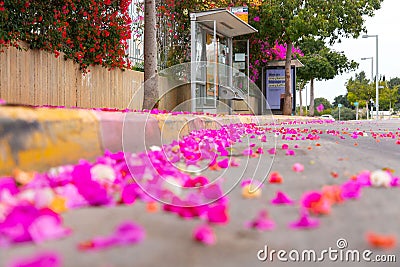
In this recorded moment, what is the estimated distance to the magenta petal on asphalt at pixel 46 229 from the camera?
1.39m

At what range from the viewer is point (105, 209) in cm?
180

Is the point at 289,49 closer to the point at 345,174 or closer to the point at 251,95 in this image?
the point at 251,95

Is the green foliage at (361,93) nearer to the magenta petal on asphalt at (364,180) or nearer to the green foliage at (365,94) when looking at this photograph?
the green foliage at (365,94)

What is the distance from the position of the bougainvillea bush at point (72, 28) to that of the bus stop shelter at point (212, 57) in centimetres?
192

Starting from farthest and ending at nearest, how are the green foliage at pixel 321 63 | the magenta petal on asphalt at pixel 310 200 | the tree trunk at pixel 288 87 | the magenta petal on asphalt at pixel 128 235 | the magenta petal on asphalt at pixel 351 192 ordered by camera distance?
the green foliage at pixel 321 63, the tree trunk at pixel 288 87, the magenta petal on asphalt at pixel 351 192, the magenta petal on asphalt at pixel 310 200, the magenta petal on asphalt at pixel 128 235

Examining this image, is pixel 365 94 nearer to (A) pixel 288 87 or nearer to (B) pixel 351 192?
(A) pixel 288 87

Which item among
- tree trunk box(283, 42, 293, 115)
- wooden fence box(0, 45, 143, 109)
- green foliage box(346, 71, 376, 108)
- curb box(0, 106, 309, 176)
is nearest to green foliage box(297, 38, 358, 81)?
tree trunk box(283, 42, 293, 115)

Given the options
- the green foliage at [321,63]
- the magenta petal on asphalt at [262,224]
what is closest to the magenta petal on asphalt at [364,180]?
the magenta petal on asphalt at [262,224]

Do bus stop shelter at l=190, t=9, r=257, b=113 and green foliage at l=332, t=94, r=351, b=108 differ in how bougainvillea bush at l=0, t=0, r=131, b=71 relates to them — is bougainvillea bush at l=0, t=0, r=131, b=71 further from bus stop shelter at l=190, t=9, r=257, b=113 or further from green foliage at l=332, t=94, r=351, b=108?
green foliage at l=332, t=94, r=351, b=108

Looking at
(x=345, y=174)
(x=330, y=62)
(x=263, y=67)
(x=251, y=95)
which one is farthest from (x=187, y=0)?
(x=330, y=62)

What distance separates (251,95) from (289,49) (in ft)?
8.46

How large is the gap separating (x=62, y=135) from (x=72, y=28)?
7.07 m

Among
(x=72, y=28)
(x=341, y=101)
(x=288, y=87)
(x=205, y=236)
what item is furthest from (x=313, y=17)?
(x=341, y=101)

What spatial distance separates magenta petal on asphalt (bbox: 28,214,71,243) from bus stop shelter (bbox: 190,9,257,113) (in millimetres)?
9716
